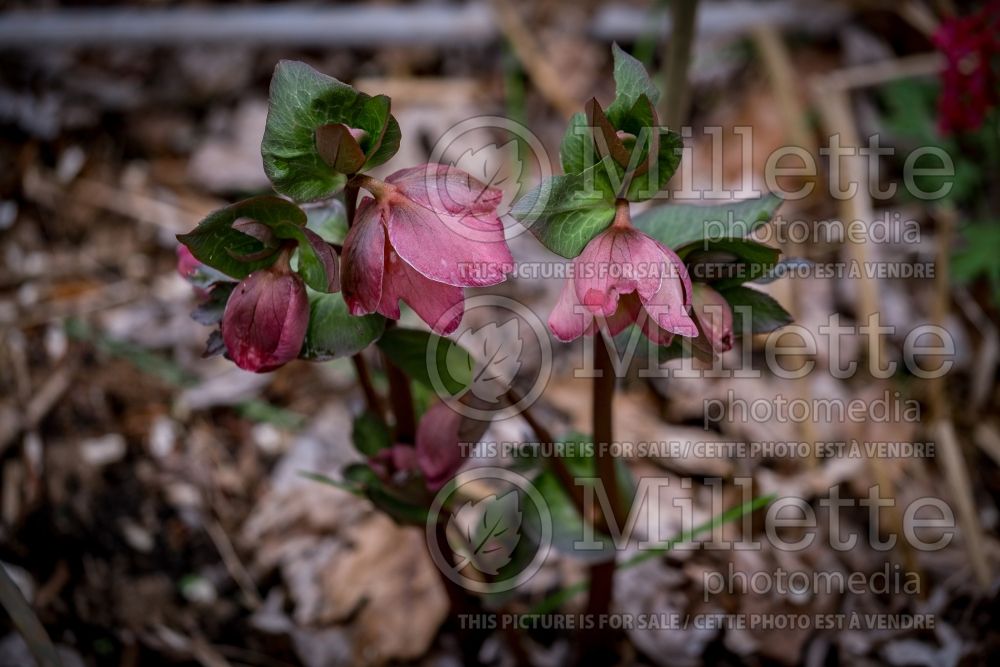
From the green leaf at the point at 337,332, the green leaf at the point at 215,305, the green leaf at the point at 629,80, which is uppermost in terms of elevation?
the green leaf at the point at 629,80

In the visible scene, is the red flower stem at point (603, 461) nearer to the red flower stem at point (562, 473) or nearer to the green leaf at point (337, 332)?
the red flower stem at point (562, 473)

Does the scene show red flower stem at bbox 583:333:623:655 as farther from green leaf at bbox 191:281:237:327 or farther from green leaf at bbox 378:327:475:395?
green leaf at bbox 191:281:237:327

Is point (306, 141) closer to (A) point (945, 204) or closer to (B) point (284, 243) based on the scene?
(B) point (284, 243)

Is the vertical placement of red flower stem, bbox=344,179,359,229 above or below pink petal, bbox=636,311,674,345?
above

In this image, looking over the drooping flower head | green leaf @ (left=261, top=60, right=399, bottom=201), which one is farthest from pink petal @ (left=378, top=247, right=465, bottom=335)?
the drooping flower head

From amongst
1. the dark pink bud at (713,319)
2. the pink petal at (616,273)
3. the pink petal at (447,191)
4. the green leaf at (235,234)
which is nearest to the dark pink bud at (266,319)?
the green leaf at (235,234)

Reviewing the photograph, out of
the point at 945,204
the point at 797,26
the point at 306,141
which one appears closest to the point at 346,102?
the point at 306,141

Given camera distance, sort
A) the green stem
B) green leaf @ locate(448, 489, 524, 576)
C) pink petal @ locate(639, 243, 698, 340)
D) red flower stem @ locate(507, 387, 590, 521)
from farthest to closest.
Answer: the green stem < green leaf @ locate(448, 489, 524, 576) < red flower stem @ locate(507, 387, 590, 521) < pink petal @ locate(639, 243, 698, 340)
